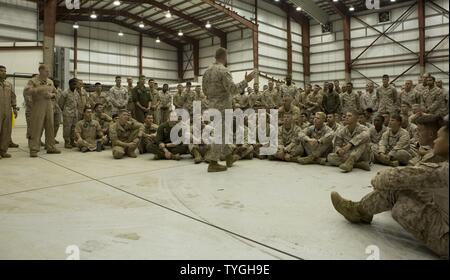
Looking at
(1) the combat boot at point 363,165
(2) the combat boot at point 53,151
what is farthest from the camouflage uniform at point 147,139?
(1) the combat boot at point 363,165

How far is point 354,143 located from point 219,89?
232 cm

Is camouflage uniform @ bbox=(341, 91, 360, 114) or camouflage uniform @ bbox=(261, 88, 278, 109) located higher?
camouflage uniform @ bbox=(261, 88, 278, 109)

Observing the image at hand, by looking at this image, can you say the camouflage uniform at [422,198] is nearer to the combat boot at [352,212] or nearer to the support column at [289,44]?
the combat boot at [352,212]

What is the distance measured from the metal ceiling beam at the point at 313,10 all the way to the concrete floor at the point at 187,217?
14583 millimetres

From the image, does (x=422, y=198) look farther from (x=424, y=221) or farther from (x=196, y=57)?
(x=196, y=57)

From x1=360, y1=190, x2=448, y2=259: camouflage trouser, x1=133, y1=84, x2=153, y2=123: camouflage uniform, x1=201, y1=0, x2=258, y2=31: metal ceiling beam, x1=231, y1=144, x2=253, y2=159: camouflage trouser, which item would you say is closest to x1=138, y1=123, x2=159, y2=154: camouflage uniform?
x1=231, y1=144, x2=253, y2=159: camouflage trouser

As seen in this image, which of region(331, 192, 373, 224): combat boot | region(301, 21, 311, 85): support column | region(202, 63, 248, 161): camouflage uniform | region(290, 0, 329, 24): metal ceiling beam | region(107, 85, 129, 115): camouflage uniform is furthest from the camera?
region(301, 21, 311, 85): support column

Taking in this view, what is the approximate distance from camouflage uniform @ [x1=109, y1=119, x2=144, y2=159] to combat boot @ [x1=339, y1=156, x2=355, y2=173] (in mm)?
4132

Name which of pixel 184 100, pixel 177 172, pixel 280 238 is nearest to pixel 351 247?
pixel 280 238

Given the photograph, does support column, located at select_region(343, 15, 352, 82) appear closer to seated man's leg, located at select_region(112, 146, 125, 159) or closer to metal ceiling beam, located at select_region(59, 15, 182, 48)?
metal ceiling beam, located at select_region(59, 15, 182, 48)

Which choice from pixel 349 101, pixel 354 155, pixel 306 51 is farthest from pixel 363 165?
pixel 306 51

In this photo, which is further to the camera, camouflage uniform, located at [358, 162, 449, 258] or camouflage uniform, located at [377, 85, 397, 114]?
camouflage uniform, located at [377, 85, 397, 114]

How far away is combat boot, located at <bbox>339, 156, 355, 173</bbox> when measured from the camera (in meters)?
4.83
